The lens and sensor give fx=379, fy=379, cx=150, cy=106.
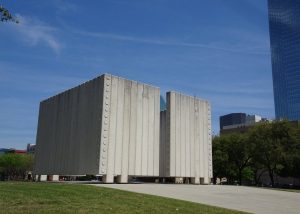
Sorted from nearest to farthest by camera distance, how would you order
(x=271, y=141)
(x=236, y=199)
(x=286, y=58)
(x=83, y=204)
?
(x=83, y=204) < (x=236, y=199) < (x=271, y=141) < (x=286, y=58)

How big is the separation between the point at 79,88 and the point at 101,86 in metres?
5.00

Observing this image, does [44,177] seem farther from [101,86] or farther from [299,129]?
[299,129]

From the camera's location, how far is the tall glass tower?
178500 mm

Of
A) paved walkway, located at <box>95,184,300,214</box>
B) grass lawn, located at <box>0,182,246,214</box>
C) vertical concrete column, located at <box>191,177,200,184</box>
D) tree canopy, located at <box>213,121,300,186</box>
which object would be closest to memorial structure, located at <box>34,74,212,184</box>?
vertical concrete column, located at <box>191,177,200,184</box>

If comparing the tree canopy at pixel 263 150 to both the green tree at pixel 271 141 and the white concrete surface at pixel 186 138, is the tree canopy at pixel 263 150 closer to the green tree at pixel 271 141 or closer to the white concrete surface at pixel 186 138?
the green tree at pixel 271 141

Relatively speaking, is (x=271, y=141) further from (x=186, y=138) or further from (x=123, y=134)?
(x=123, y=134)

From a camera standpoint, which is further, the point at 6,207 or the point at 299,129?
the point at 299,129

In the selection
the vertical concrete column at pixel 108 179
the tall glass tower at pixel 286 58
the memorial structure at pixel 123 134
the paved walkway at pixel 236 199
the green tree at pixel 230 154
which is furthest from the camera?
the tall glass tower at pixel 286 58

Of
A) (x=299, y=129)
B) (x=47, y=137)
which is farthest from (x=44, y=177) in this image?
(x=299, y=129)

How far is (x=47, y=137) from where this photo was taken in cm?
4728

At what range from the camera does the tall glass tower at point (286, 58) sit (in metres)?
178

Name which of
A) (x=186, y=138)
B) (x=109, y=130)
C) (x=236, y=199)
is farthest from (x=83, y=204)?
(x=186, y=138)

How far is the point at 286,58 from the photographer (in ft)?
600

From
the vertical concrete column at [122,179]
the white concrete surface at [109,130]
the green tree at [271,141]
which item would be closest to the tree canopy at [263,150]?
the green tree at [271,141]
